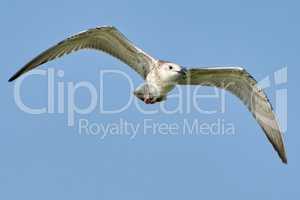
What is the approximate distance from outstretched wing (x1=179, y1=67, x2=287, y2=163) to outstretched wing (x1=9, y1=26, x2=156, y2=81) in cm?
102

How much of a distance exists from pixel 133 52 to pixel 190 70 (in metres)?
1.34

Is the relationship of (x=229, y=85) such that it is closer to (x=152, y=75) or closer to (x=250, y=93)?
(x=250, y=93)

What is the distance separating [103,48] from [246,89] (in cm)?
332

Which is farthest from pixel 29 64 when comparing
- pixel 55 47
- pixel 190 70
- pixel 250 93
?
pixel 250 93

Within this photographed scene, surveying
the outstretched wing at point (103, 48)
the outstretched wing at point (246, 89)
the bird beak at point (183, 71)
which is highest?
the outstretched wing at point (103, 48)

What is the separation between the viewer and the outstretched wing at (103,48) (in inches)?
823

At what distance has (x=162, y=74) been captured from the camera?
20438 mm

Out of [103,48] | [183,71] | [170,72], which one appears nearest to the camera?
[170,72]

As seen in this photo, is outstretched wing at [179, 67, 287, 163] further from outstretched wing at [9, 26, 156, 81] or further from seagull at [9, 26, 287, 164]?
outstretched wing at [9, 26, 156, 81]

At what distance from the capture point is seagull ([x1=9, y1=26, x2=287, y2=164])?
2050 cm

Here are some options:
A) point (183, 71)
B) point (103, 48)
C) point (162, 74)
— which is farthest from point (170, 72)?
point (103, 48)

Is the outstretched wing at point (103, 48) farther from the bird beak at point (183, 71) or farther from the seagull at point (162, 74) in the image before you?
the bird beak at point (183, 71)

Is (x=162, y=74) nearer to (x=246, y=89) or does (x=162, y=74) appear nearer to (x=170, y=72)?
(x=170, y=72)

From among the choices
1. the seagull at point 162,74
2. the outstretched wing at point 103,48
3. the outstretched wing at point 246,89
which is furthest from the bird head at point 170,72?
the outstretched wing at point 103,48
